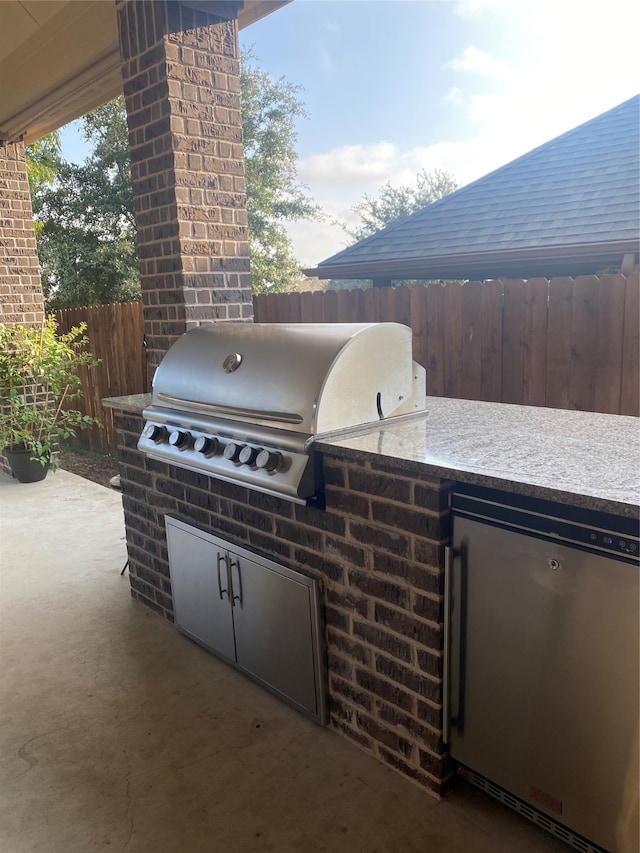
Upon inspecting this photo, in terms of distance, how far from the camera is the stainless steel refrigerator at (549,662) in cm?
151

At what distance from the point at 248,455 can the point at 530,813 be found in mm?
1358

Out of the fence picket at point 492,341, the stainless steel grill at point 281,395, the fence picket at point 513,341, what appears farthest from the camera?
the fence picket at point 492,341

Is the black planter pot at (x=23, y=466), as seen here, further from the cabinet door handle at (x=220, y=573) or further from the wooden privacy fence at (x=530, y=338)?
the cabinet door handle at (x=220, y=573)

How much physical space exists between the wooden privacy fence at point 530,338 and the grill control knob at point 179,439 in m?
1.96

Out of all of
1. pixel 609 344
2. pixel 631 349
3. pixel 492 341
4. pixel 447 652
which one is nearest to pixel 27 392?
→ pixel 492 341

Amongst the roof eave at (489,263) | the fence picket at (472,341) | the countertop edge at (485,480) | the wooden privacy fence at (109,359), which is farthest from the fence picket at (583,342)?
the wooden privacy fence at (109,359)

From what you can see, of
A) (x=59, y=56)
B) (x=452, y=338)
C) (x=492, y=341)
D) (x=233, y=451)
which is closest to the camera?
(x=233, y=451)

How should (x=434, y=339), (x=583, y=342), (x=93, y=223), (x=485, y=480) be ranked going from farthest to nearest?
(x=93, y=223), (x=434, y=339), (x=583, y=342), (x=485, y=480)

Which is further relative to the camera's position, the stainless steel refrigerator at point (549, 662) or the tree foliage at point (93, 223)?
the tree foliage at point (93, 223)

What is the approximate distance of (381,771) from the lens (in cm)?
213

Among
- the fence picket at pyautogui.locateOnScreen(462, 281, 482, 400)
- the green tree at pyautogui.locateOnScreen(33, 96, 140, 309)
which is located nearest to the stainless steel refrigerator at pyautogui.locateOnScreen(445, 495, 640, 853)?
the fence picket at pyautogui.locateOnScreen(462, 281, 482, 400)

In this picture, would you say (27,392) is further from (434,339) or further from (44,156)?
(44,156)

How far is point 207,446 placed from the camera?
2.46 metres

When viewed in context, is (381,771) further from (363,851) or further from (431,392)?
(431,392)
